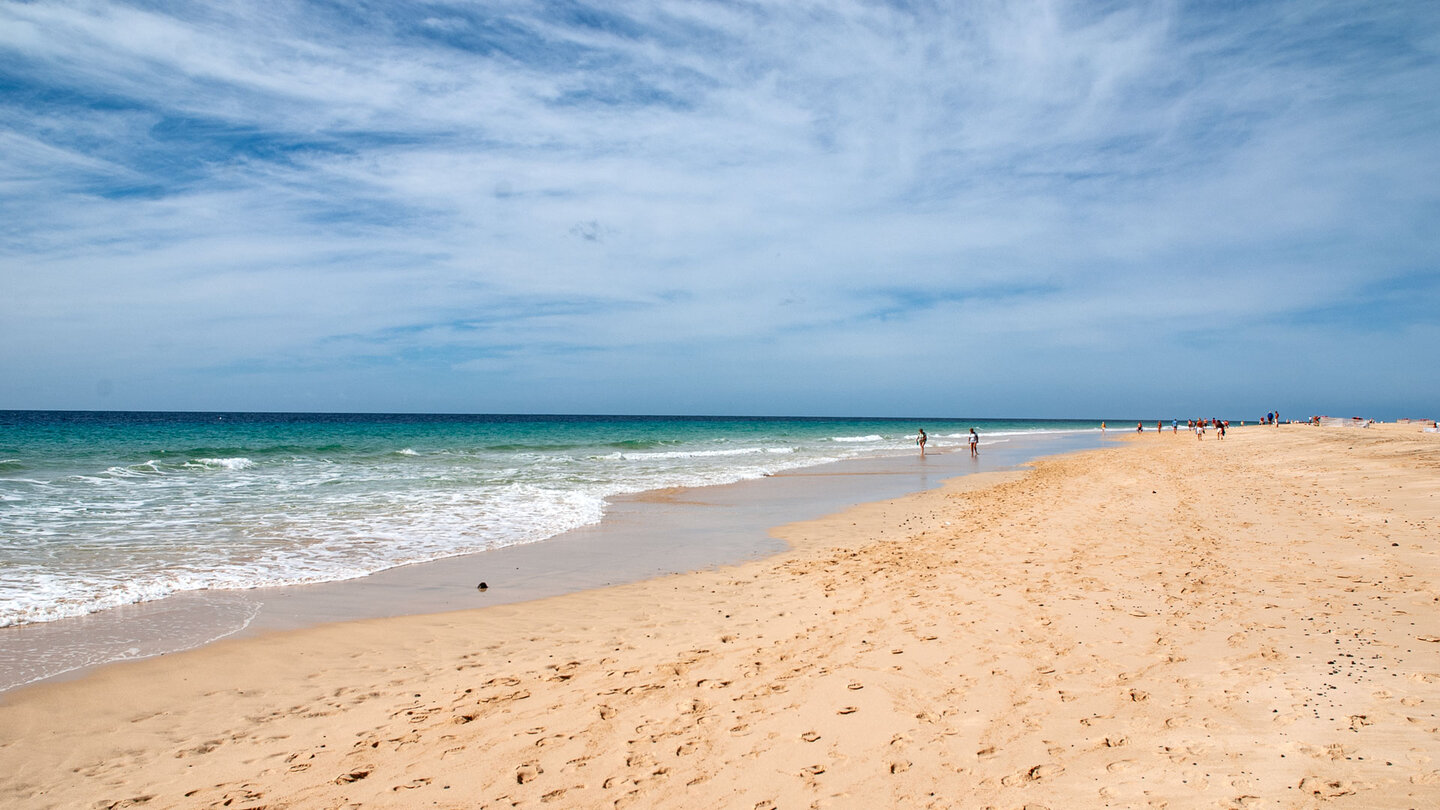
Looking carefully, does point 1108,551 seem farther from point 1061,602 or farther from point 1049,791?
point 1049,791

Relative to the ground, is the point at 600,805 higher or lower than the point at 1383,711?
lower

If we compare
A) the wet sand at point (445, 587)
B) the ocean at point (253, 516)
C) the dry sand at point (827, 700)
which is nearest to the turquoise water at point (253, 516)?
the ocean at point (253, 516)

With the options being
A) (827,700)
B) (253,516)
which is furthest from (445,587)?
(253,516)

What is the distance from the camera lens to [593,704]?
16.4 feet

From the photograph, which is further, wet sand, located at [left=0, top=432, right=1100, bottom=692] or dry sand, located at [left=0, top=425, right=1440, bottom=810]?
wet sand, located at [left=0, top=432, right=1100, bottom=692]

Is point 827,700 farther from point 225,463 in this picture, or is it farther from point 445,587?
point 225,463

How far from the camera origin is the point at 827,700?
4.88m

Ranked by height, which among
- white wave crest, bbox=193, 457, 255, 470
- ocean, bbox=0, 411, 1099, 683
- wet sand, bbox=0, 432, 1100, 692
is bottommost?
wet sand, bbox=0, 432, 1100, 692

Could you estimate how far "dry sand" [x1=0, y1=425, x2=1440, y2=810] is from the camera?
3.77 m

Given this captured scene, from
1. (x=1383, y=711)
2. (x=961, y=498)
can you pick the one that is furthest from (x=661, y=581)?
(x=961, y=498)

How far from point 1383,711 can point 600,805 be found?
4.49m

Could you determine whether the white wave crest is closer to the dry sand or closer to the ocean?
the ocean

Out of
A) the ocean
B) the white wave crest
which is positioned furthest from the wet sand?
the white wave crest

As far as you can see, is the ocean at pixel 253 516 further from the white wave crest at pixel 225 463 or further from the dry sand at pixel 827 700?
the dry sand at pixel 827 700
